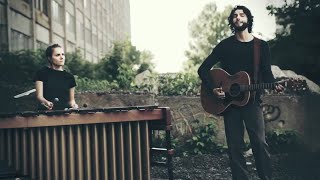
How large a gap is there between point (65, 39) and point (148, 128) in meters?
20.2

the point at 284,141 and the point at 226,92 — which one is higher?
the point at 226,92

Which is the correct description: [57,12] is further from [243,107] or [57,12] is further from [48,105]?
[243,107]

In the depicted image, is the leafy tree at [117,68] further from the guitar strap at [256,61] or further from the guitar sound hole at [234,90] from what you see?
the guitar strap at [256,61]

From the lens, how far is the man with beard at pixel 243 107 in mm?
3637

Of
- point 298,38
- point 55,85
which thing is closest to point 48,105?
point 55,85

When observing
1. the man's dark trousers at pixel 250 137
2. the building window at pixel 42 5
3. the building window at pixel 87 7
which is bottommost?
the man's dark trousers at pixel 250 137

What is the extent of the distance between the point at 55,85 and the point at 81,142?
4.53 feet

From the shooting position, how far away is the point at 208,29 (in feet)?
99.3

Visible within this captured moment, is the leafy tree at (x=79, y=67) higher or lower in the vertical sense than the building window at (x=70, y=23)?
lower

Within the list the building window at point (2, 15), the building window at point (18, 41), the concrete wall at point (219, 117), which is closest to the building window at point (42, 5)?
the building window at point (18, 41)

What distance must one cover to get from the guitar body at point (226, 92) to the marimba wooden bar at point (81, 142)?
35.8 inches

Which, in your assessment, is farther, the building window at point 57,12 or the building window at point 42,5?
the building window at point 57,12

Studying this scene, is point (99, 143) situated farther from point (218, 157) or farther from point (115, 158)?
point (218, 157)

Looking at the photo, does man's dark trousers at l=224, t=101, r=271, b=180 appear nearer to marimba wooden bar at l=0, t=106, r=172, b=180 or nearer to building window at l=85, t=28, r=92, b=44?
marimba wooden bar at l=0, t=106, r=172, b=180
